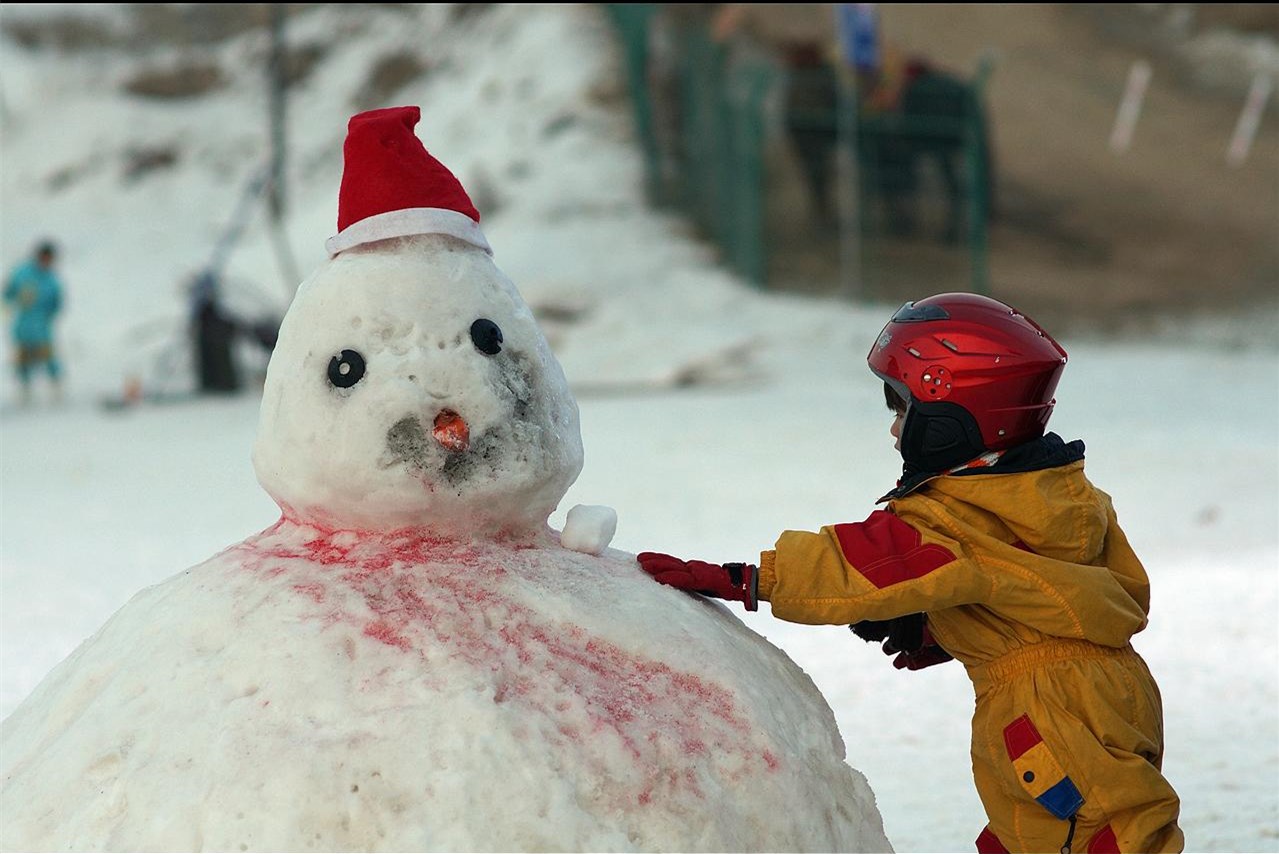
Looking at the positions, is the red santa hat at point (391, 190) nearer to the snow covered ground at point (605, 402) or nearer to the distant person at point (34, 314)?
the snow covered ground at point (605, 402)

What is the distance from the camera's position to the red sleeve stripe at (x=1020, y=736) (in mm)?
2654

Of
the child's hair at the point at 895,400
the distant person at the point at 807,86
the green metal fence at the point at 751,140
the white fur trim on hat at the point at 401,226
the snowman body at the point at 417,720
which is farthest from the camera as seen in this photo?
the distant person at the point at 807,86

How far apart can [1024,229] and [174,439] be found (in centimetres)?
899

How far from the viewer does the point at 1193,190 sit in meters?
16.8

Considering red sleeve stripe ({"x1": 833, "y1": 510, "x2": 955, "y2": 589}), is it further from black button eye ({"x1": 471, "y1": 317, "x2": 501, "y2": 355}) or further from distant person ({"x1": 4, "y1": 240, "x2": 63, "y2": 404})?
distant person ({"x1": 4, "y1": 240, "x2": 63, "y2": 404})

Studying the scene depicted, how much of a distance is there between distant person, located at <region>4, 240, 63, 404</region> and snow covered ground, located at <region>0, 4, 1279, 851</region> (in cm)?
31

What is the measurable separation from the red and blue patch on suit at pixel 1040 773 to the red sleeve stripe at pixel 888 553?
0.35 meters

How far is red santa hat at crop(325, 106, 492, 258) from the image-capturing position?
2.43m

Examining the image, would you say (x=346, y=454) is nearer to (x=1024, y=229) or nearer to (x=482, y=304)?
(x=482, y=304)

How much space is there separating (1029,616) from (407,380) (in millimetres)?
1088

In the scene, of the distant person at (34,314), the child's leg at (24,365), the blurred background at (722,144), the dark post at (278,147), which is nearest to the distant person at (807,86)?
the blurred background at (722,144)

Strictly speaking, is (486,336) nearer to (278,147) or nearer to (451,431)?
(451,431)

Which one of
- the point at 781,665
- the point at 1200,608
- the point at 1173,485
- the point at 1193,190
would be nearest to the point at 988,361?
the point at 781,665

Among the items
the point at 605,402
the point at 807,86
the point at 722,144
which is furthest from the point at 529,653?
the point at 807,86
